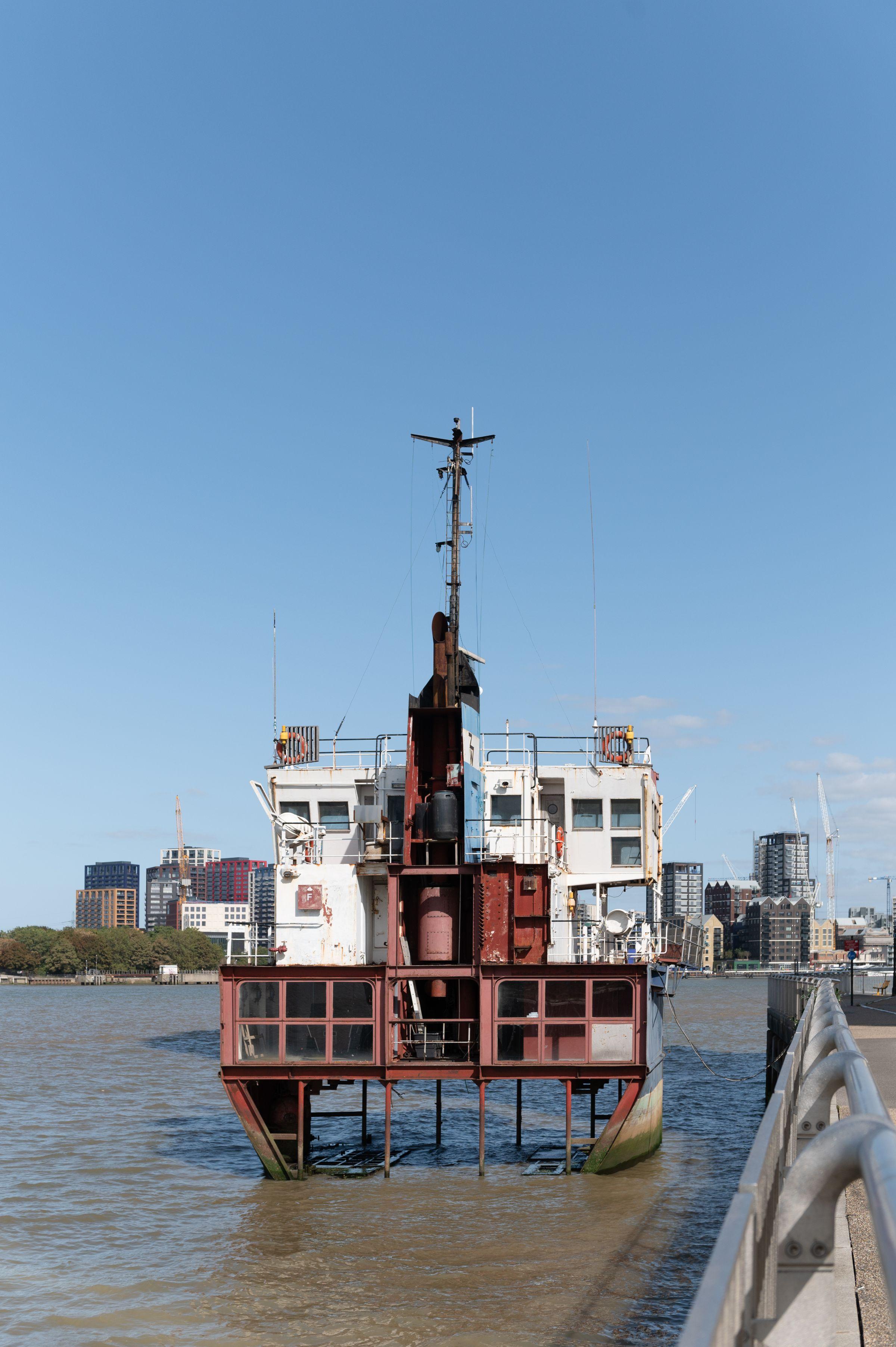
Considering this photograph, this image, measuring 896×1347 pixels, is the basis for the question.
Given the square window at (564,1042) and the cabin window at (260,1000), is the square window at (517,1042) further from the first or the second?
the cabin window at (260,1000)

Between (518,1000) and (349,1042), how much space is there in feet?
10.8

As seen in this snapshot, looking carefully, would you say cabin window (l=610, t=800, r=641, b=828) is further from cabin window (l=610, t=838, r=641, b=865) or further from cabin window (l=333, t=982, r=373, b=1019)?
cabin window (l=333, t=982, r=373, b=1019)

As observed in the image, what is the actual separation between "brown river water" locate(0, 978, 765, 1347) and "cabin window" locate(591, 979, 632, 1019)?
3.50 metres

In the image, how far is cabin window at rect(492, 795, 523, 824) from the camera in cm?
2988

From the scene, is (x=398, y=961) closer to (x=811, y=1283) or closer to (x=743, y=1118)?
(x=743, y=1118)

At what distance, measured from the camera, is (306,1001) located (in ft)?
81.6

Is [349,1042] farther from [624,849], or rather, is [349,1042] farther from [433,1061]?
[624,849]

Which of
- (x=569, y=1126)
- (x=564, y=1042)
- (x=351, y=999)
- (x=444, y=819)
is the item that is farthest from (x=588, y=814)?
(x=351, y=999)

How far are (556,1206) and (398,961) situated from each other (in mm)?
5352

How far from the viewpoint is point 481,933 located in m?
25.3

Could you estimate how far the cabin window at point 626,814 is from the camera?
31047 millimetres

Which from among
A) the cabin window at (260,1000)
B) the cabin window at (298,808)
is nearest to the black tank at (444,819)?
the cabin window at (260,1000)

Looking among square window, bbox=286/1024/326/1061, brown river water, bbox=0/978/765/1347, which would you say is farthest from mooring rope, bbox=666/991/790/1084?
square window, bbox=286/1024/326/1061

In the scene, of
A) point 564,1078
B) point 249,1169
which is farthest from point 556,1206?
point 249,1169
